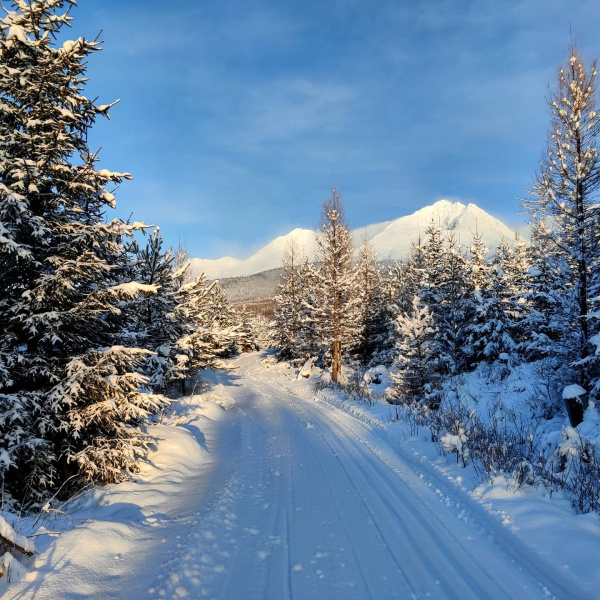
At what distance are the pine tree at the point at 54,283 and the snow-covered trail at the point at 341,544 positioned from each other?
254cm

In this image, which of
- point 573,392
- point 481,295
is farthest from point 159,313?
point 481,295

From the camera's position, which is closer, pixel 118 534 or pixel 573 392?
Result: pixel 118 534

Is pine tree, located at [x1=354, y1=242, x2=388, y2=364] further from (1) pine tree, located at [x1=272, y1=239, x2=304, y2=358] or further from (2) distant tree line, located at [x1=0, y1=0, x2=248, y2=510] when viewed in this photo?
(2) distant tree line, located at [x1=0, y1=0, x2=248, y2=510]

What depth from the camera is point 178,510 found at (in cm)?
571

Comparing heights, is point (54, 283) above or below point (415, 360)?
above

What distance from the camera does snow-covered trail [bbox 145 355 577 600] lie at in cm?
371

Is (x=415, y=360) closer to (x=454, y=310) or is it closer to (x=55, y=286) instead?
(x=454, y=310)

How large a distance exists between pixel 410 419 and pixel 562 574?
7661 millimetres

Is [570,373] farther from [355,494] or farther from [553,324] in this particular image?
[355,494]

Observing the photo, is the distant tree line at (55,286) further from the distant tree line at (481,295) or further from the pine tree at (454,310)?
the pine tree at (454,310)

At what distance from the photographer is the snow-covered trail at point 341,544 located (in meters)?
3.71

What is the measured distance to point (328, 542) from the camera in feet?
15.1

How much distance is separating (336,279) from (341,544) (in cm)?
2053

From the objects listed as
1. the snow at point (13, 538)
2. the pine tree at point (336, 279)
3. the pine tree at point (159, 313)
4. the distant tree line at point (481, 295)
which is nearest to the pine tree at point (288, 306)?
the distant tree line at point (481, 295)
